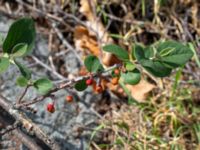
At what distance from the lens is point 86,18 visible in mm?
2363

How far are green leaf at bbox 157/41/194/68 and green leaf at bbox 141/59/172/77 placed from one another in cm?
2

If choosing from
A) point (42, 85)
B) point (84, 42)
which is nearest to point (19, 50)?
point (42, 85)

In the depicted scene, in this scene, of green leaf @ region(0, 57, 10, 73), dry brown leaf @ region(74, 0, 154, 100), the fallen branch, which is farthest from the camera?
dry brown leaf @ region(74, 0, 154, 100)

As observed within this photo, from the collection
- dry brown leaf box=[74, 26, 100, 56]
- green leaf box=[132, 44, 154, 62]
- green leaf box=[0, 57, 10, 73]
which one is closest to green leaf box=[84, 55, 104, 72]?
green leaf box=[132, 44, 154, 62]

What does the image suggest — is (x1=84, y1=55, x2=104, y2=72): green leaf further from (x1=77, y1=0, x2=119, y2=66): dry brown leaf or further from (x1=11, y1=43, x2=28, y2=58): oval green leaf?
(x1=77, y1=0, x2=119, y2=66): dry brown leaf

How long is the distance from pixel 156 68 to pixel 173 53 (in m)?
0.09

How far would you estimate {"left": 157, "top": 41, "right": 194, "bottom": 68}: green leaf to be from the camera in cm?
150

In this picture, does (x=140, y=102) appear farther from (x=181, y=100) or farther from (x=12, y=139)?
(x=12, y=139)

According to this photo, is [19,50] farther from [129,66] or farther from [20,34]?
[129,66]

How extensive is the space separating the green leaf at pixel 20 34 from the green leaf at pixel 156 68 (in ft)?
1.17

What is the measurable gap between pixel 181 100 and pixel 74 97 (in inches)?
18.2

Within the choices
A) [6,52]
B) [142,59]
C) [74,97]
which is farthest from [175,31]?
[6,52]

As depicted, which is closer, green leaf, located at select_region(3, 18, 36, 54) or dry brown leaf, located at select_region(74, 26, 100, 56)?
green leaf, located at select_region(3, 18, 36, 54)

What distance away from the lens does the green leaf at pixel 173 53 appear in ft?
4.93
